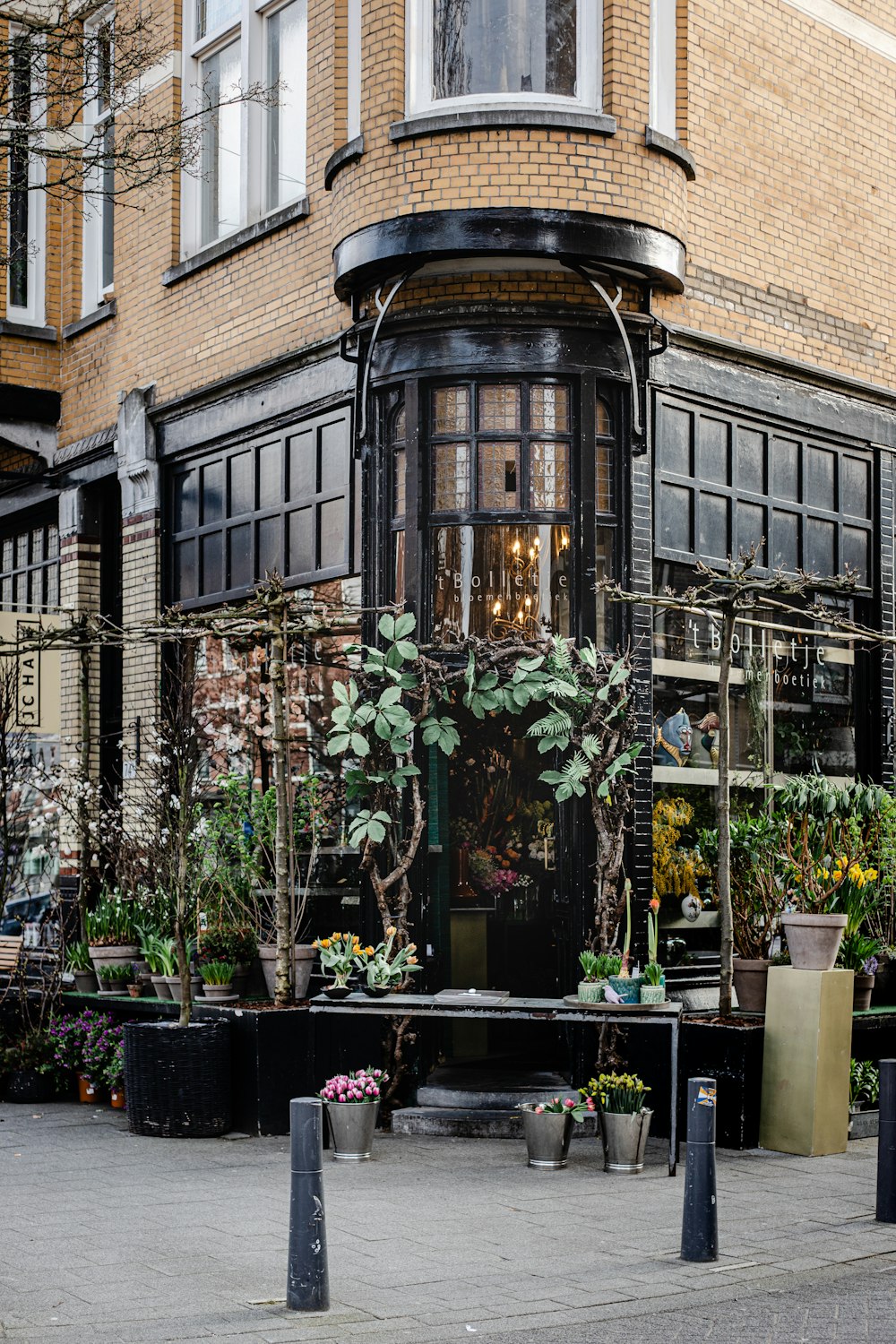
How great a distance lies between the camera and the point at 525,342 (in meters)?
11.3

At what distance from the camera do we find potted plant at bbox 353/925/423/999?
10.2 metres

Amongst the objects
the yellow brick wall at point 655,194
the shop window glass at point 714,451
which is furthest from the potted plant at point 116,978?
the shop window glass at point 714,451

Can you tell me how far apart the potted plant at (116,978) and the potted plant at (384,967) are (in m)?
2.63

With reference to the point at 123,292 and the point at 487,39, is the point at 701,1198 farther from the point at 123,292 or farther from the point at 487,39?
the point at 123,292

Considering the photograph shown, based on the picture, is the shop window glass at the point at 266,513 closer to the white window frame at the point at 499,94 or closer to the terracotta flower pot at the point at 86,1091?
the white window frame at the point at 499,94

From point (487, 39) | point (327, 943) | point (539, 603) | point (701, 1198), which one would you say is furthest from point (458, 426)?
point (701, 1198)

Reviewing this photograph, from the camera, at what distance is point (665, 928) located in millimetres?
11695

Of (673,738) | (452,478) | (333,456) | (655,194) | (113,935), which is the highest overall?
(655,194)

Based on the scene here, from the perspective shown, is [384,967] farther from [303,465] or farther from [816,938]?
[303,465]

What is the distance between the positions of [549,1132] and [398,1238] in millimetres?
1931

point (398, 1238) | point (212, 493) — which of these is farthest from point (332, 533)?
point (398, 1238)

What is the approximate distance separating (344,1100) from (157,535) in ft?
21.2

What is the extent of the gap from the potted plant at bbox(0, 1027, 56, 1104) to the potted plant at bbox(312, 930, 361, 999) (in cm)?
293

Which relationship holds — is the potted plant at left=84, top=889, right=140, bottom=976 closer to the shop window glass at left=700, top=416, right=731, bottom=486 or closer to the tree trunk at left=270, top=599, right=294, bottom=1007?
the tree trunk at left=270, top=599, right=294, bottom=1007
